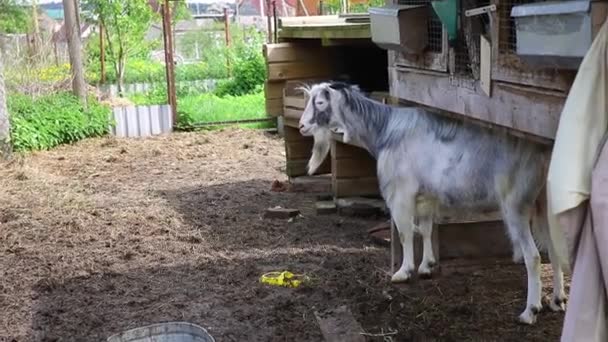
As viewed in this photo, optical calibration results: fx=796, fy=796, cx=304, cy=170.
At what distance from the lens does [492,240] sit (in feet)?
17.6

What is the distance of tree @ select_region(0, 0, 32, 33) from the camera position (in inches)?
542

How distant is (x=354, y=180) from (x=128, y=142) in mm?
5446

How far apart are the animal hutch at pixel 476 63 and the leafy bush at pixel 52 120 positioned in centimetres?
543

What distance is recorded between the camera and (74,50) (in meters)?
12.8

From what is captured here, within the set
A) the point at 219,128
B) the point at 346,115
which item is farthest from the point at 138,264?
the point at 219,128

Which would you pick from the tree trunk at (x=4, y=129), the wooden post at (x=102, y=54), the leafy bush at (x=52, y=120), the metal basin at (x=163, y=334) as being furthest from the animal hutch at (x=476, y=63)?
the wooden post at (x=102, y=54)

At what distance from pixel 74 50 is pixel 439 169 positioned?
31.1 ft

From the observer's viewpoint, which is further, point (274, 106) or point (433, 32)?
point (274, 106)

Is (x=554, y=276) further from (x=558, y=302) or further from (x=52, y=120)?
(x=52, y=120)

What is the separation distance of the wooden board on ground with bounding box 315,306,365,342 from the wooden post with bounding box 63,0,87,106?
29.5 ft

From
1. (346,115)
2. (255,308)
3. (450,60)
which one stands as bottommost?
(255,308)

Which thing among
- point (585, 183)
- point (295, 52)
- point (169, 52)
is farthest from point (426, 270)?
point (169, 52)

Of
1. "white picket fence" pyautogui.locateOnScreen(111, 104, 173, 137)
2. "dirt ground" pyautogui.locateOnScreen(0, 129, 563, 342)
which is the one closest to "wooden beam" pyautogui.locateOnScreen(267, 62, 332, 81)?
"dirt ground" pyautogui.locateOnScreen(0, 129, 563, 342)

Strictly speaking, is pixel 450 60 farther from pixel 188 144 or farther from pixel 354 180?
pixel 188 144
